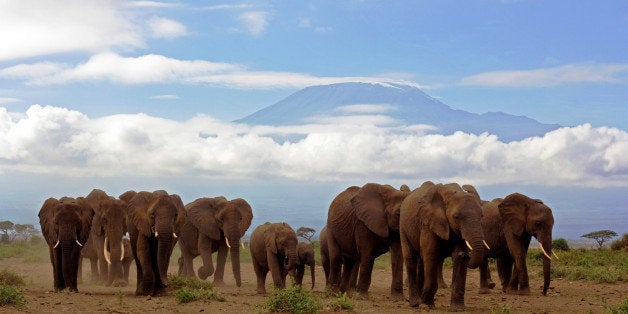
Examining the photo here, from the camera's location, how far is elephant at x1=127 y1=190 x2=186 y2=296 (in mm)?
20438

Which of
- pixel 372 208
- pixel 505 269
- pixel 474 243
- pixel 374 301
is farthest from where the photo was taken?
pixel 505 269

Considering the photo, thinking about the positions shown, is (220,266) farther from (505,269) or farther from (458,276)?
(458,276)

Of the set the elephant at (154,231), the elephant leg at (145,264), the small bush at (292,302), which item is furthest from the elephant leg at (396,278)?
the elephant leg at (145,264)

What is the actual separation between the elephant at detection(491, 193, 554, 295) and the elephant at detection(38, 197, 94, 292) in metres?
11.6

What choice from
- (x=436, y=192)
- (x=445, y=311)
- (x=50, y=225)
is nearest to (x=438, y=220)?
(x=436, y=192)

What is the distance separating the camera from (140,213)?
20750 mm

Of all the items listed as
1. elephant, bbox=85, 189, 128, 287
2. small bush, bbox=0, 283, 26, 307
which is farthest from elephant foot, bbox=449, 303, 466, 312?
elephant, bbox=85, 189, 128, 287

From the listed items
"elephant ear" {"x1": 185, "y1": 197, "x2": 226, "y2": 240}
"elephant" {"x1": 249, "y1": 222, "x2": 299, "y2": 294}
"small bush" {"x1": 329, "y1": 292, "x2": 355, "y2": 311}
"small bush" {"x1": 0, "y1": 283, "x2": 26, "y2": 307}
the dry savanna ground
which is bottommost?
the dry savanna ground

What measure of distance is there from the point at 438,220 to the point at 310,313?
11.2ft

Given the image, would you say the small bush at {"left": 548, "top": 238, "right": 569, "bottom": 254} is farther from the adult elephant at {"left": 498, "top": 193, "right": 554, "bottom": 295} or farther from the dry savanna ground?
the adult elephant at {"left": 498, "top": 193, "right": 554, "bottom": 295}

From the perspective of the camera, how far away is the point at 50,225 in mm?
22641

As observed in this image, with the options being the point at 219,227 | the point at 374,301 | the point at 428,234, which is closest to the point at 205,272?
the point at 219,227

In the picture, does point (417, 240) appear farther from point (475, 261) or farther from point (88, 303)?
point (88, 303)

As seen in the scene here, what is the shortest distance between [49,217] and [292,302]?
343 inches
